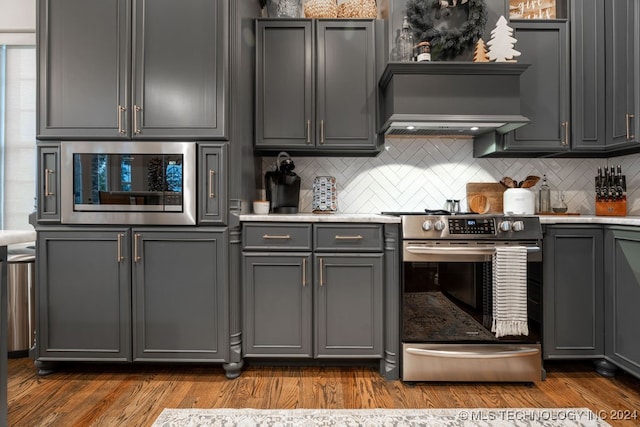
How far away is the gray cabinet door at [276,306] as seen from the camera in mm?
2211

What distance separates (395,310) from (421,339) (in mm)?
231

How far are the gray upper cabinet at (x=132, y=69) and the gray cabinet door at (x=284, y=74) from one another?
442mm

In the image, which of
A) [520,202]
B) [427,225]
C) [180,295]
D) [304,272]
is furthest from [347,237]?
[520,202]

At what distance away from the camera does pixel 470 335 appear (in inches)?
85.0

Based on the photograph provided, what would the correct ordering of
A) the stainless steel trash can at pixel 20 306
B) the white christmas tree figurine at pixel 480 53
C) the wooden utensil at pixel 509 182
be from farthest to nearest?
the wooden utensil at pixel 509 182 → the stainless steel trash can at pixel 20 306 → the white christmas tree figurine at pixel 480 53

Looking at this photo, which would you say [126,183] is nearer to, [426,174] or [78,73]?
[78,73]

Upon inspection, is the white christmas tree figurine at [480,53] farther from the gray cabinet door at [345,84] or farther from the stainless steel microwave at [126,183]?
the stainless steel microwave at [126,183]

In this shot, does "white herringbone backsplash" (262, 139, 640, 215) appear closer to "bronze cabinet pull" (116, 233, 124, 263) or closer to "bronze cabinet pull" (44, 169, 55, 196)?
"bronze cabinet pull" (116, 233, 124, 263)

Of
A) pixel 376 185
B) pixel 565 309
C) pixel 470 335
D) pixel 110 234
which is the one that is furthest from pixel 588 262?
pixel 110 234

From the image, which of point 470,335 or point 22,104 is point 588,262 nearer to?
point 470,335

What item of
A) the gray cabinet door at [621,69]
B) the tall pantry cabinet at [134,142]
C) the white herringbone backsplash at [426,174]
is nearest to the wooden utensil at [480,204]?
the white herringbone backsplash at [426,174]

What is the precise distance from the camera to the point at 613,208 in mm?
2605

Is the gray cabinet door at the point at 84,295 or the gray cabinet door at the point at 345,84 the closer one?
the gray cabinet door at the point at 84,295

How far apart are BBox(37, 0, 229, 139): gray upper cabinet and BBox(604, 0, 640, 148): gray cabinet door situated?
256cm
